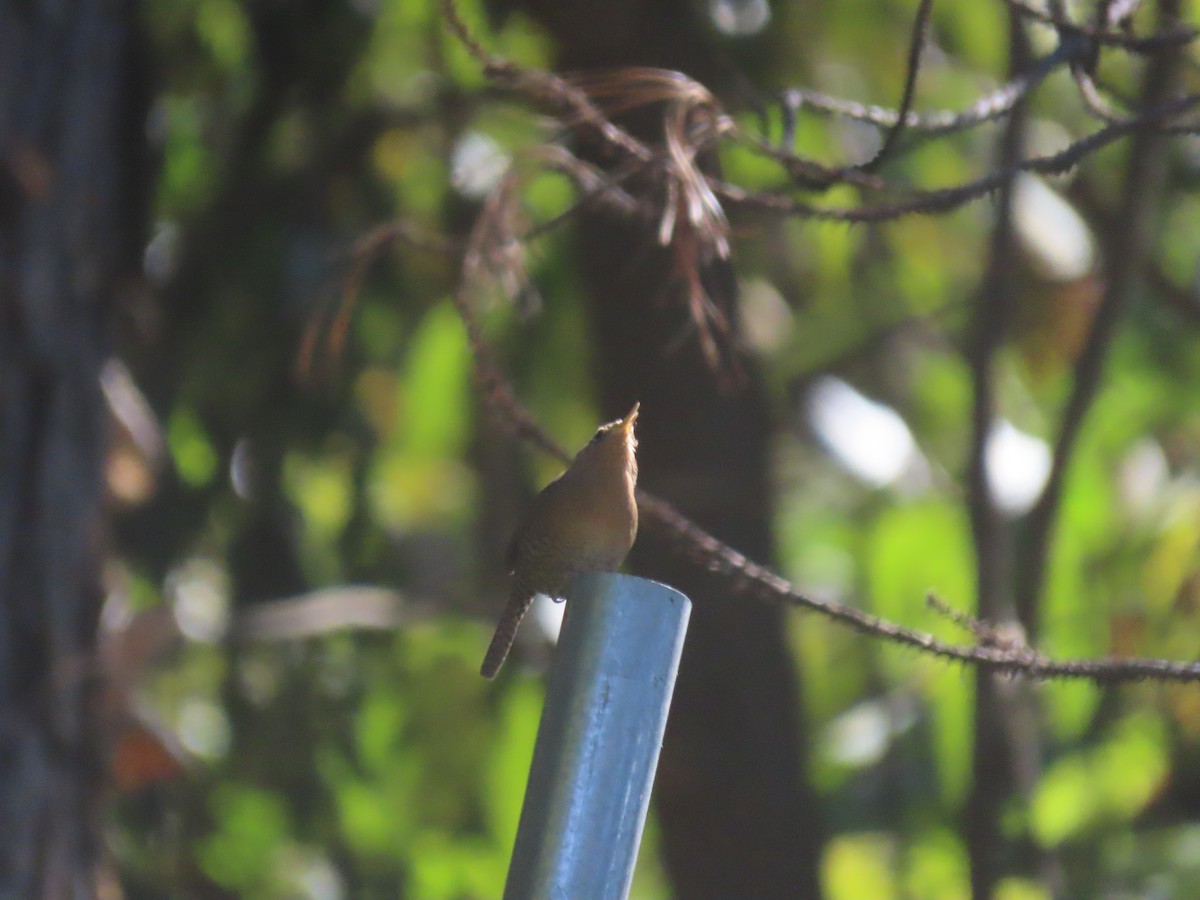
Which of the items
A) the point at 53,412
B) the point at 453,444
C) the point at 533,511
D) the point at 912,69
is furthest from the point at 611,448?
the point at 453,444

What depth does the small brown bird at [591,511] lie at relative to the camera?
8.35 ft

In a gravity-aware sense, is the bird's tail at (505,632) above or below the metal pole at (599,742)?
above

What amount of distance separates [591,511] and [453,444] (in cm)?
383

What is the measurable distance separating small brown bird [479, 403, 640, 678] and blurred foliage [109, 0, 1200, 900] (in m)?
2.53

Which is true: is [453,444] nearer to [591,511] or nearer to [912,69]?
[591,511]

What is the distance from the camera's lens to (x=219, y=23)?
551cm

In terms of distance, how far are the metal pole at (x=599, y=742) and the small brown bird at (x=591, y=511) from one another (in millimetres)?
770

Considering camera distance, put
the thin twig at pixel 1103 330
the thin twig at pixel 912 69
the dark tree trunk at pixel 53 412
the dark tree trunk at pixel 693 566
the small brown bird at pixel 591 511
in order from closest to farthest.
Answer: the thin twig at pixel 912 69 → the small brown bird at pixel 591 511 → the dark tree trunk at pixel 53 412 → the thin twig at pixel 1103 330 → the dark tree trunk at pixel 693 566

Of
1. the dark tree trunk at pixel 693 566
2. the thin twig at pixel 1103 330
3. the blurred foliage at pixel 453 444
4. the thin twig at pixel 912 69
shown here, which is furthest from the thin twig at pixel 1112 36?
the blurred foliage at pixel 453 444

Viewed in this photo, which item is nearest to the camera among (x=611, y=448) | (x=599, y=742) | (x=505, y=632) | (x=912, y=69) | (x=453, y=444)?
(x=599, y=742)

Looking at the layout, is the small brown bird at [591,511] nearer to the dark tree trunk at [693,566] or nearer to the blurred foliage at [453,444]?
the dark tree trunk at [693,566]

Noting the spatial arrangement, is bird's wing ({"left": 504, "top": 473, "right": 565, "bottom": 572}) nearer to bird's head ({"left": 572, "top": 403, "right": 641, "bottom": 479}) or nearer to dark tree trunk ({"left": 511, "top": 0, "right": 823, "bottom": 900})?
bird's head ({"left": 572, "top": 403, "right": 641, "bottom": 479})

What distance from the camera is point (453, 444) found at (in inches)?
250

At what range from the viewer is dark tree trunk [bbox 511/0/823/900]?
4652mm
